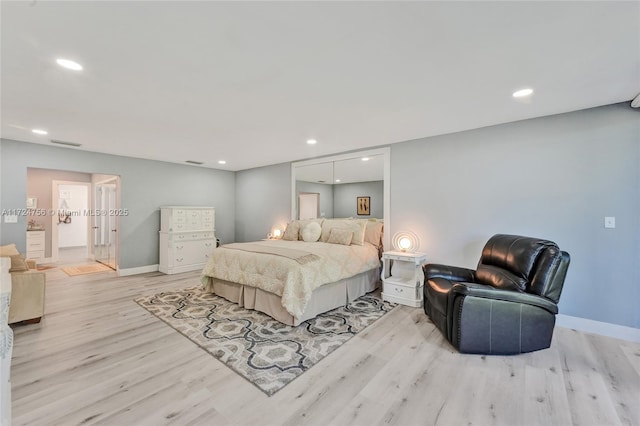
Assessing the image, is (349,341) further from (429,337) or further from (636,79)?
(636,79)

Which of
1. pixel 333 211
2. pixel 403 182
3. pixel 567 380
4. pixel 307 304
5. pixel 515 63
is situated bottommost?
pixel 567 380

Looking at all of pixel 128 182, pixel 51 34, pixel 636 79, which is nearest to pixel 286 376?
pixel 51 34

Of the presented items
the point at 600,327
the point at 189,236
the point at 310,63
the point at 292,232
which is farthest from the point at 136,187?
the point at 600,327

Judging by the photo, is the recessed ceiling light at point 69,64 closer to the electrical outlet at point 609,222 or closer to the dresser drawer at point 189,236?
the dresser drawer at point 189,236

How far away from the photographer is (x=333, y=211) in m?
5.12

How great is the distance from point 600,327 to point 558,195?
1.47 metres

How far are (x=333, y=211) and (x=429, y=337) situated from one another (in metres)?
2.85

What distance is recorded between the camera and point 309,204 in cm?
549

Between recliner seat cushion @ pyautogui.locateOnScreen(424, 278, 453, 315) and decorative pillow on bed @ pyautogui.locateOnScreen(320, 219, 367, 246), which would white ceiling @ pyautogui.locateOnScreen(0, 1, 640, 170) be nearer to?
decorative pillow on bed @ pyautogui.locateOnScreen(320, 219, 367, 246)

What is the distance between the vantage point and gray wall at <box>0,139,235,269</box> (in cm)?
425

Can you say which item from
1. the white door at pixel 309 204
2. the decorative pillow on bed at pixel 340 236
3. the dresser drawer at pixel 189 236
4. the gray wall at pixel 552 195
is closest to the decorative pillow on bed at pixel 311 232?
the decorative pillow on bed at pixel 340 236

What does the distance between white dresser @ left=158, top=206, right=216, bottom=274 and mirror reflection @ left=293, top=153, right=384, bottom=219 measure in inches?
86.3

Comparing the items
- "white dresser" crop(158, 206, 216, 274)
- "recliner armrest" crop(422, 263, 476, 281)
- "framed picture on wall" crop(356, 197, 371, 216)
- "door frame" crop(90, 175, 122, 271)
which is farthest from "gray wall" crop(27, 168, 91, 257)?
"recliner armrest" crop(422, 263, 476, 281)

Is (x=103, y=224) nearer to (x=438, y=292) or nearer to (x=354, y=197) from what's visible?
(x=354, y=197)
